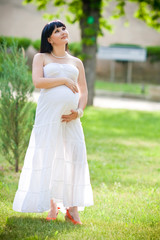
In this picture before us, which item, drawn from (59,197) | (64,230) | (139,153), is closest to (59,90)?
(59,197)

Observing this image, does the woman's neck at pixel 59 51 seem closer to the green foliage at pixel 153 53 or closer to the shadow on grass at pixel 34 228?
the shadow on grass at pixel 34 228

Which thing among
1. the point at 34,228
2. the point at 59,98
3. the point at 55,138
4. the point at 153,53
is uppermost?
the point at 59,98

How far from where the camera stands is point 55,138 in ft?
12.4

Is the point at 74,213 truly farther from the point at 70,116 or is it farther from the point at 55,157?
the point at 70,116

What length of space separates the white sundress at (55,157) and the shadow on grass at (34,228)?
0.17m

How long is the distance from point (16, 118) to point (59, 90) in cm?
219

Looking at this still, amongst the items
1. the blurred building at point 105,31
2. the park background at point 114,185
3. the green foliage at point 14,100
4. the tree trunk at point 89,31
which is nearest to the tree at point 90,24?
the tree trunk at point 89,31

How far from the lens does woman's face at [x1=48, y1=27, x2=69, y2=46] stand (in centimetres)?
380

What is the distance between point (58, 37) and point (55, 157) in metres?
1.11

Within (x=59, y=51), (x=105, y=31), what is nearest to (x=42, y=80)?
(x=59, y=51)

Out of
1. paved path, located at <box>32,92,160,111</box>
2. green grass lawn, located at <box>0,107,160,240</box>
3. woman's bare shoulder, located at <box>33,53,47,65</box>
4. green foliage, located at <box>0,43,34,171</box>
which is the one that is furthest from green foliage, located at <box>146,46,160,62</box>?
woman's bare shoulder, located at <box>33,53,47,65</box>

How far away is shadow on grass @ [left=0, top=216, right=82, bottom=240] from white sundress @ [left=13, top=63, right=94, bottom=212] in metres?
0.17

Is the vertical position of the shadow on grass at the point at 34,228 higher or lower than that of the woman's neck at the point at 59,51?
lower

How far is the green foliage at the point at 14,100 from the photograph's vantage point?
18.5 ft
